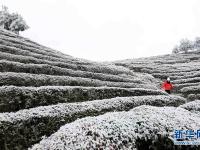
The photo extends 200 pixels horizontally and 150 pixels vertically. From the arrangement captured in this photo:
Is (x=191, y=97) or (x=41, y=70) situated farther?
(x=191, y=97)

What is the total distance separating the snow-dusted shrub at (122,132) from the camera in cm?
1434

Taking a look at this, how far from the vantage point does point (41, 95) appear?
26906mm

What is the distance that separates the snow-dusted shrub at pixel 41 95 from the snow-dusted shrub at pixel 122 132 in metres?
9.49

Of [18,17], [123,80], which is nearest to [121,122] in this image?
[123,80]

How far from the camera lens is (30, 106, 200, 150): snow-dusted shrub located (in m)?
14.3

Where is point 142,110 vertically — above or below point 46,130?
above

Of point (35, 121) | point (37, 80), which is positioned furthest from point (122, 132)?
point (37, 80)

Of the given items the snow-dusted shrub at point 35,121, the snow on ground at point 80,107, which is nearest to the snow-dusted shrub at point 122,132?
the snow-dusted shrub at point 35,121

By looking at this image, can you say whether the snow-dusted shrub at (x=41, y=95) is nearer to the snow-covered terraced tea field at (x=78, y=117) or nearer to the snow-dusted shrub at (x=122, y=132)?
the snow-covered terraced tea field at (x=78, y=117)

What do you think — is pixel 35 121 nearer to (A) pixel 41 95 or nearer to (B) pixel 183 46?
(A) pixel 41 95

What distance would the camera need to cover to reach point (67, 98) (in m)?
28.8

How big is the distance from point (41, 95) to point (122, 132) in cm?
1287

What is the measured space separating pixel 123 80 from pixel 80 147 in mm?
32145

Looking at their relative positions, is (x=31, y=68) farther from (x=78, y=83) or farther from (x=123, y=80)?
(x=123, y=80)
